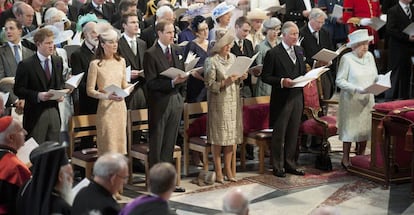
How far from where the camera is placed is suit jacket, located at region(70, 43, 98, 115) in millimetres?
8641

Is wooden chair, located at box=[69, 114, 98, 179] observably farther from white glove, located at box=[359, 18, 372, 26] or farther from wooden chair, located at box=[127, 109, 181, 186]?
white glove, located at box=[359, 18, 372, 26]

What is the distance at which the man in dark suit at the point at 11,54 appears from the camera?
8.55 metres

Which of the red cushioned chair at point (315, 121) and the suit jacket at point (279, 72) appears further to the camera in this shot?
the red cushioned chair at point (315, 121)

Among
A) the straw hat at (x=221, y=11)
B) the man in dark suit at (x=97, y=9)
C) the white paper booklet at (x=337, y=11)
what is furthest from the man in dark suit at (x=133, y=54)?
the white paper booklet at (x=337, y=11)

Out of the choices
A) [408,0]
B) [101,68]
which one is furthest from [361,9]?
[101,68]

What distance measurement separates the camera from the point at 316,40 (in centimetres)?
1055

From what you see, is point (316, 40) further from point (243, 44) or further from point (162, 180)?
point (162, 180)

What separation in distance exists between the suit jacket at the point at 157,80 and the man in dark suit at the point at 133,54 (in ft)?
2.28

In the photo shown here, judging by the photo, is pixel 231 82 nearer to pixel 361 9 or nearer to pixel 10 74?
pixel 10 74

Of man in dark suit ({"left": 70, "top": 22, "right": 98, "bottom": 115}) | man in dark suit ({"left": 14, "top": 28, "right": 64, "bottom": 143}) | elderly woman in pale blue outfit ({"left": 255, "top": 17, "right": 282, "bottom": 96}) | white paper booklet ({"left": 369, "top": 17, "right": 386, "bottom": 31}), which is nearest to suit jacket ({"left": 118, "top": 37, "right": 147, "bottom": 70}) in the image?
man in dark suit ({"left": 70, "top": 22, "right": 98, "bottom": 115})

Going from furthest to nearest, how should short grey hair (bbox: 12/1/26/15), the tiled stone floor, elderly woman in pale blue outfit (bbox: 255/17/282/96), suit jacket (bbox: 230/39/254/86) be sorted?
elderly woman in pale blue outfit (bbox: 255/17/282/96)
suit jacket (bbox: 230/39/254/86)
short grey hair (bbox: 12/1/26/15)
the tiled stone floor

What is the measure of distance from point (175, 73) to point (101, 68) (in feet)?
2.45

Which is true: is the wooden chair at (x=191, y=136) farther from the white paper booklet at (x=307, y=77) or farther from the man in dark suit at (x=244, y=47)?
the white paper booklet at (x=307, y=77)

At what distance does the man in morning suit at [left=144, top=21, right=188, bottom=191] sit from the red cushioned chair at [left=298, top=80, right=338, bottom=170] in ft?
Answer: 5.98
